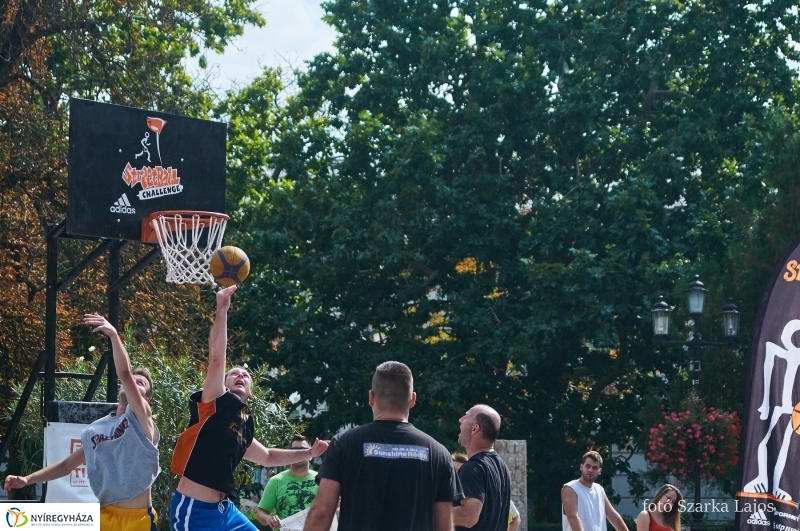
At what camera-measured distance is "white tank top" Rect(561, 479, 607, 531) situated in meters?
10.7

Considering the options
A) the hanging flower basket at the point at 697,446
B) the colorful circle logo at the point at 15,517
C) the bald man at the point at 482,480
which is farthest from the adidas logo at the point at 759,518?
Result: the hanging flower basket at the point at 697,446

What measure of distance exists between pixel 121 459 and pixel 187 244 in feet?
16.5

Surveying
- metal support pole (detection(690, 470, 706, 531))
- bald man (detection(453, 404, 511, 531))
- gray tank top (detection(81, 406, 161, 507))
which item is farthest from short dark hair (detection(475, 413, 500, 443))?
metal support pole (detection(690, 470, 706, 531))

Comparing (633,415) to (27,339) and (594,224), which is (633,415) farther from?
(27,339)

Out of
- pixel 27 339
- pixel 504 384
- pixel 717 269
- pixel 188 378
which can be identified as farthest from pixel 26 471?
pixel 717 269

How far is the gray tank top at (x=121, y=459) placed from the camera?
7.11 m

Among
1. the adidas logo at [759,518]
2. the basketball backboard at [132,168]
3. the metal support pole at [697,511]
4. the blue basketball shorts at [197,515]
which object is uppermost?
the basketball backboard at [132,168]

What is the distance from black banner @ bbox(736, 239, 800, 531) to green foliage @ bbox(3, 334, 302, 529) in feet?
24.4

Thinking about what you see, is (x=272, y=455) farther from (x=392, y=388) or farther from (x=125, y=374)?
(x=392, y=388)

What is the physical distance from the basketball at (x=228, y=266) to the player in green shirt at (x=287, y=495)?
1916mm

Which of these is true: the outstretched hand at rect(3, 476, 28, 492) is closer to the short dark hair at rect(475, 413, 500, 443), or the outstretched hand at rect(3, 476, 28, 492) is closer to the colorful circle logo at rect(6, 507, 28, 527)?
the colorful circle logo at rect(6, 507, 28, 527)

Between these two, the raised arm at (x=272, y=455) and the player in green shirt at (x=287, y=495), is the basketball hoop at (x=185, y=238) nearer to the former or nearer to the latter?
the player in green shirt at (x=287, y=495)

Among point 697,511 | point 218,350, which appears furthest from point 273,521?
point 697,511

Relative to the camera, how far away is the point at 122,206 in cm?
1184
